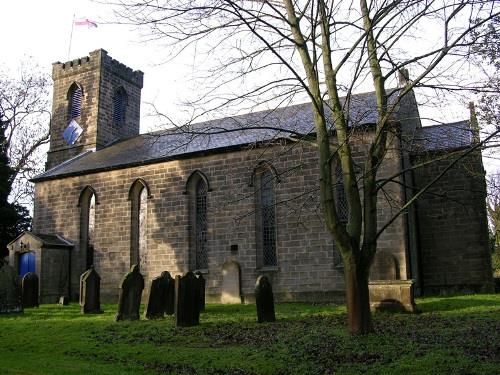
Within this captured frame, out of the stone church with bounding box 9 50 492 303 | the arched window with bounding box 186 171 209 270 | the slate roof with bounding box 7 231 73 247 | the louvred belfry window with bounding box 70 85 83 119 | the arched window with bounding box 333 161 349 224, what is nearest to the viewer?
the stone church with bounding box 9 50 492 303

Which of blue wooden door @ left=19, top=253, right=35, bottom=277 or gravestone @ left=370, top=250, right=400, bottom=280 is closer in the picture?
gravestone @ left=370, top=250, right=400, bottom=280

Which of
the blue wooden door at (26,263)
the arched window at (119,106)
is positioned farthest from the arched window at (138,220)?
the arched window at (119,106)

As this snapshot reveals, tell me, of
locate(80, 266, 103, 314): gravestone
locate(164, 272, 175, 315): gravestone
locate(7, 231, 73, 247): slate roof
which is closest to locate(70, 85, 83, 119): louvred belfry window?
locate(7, 231, 73, 247): slate roof

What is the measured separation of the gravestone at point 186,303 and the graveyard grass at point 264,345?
1.19ft

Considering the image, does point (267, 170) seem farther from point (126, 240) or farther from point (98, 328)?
point (98, 328)

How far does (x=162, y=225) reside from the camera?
20.6 m

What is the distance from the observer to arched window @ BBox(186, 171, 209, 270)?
1980cm

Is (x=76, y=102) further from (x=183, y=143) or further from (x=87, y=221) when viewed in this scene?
(x=183, y=143)

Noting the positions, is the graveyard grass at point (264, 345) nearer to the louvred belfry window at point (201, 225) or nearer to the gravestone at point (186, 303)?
the gravestone at point (186, 303)

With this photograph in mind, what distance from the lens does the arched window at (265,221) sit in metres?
18.5

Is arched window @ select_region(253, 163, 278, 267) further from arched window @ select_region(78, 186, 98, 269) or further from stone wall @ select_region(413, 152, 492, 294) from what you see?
arched window @ select_region(78, 186, 98, 269)

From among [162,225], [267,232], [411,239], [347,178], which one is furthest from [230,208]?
[347,178]

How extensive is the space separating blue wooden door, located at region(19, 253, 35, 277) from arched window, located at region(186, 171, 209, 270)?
765 cm

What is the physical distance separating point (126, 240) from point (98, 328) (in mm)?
9921
